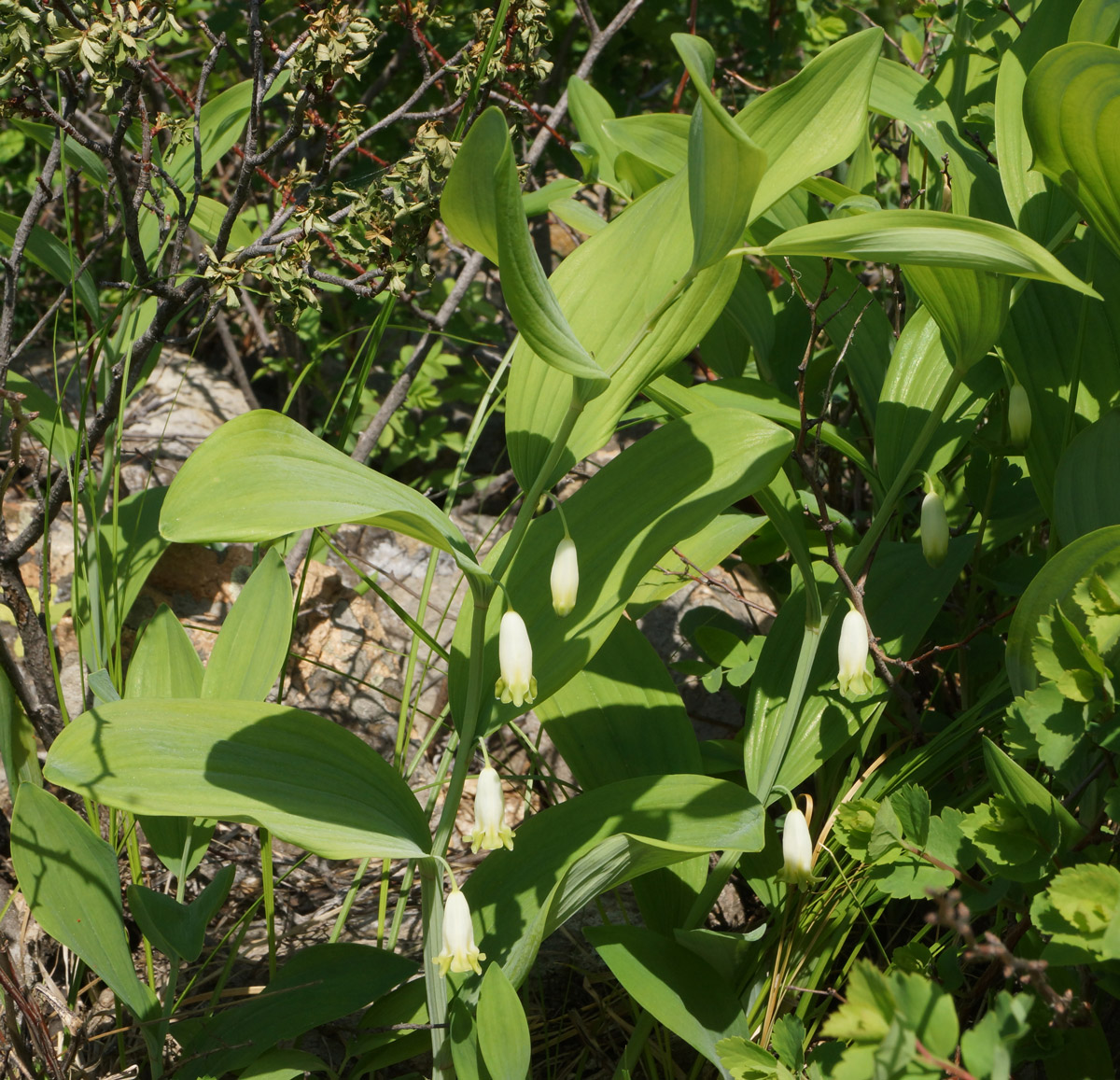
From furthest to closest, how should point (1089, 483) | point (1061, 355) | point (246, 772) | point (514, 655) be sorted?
point (1061, 355)
point (1089, 483)
point (246, 772)
point (514, 655)

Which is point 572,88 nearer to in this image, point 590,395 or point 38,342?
point 590,395

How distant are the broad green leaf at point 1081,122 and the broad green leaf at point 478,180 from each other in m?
0.69

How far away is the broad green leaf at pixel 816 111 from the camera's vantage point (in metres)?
1.11

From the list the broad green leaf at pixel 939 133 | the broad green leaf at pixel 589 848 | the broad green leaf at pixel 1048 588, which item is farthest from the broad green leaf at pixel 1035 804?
the broad green leaf at pixel 939 133

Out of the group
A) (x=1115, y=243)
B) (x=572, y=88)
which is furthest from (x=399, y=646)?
(x=1115, y=243)

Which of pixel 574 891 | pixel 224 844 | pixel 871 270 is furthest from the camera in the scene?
pixel 871 270

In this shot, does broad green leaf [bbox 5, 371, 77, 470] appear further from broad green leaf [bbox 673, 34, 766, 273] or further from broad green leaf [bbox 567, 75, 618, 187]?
broad green leaf [bbox 673, 34, 766, 273]

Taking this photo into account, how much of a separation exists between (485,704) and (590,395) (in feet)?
1.44

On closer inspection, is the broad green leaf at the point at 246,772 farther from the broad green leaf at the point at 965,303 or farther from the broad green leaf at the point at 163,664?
the broad green leaf at the point at 965,303

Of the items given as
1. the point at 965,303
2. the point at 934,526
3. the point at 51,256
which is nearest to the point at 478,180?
the point at 965,303

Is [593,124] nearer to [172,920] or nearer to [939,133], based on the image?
[939,133]

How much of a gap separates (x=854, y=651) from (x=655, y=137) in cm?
98

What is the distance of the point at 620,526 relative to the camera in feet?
4.09

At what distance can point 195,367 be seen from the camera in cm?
321
